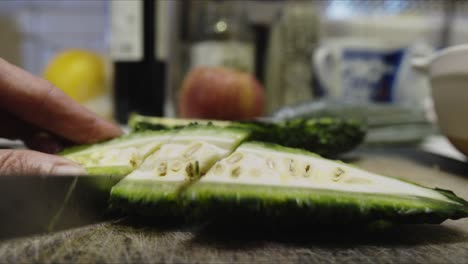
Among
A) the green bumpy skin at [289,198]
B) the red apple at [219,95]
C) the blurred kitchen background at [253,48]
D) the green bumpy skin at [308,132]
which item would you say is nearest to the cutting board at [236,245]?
the green bumpy skin at [289,198]

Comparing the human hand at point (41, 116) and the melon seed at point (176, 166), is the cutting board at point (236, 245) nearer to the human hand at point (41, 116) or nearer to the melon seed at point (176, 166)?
the melon seed at point (176, 166)

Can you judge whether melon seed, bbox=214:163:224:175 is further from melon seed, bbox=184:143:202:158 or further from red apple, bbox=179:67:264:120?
red apple, bbox=179:67:264:120

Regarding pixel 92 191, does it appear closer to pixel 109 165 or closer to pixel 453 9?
pixel 109 165

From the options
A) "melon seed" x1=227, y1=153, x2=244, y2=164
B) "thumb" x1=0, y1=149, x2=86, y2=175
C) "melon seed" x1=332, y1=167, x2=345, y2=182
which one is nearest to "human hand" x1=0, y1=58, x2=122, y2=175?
"thumb" x1=0, y1=149, x2=86, y2=175

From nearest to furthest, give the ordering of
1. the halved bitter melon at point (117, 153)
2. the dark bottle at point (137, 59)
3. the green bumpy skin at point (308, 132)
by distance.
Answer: the halved bitter melon at point (117, 153), the green bumpy skin at point (308, 132), the dark bottle at point (137, 59)

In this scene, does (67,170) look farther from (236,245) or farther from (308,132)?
(308,132)
